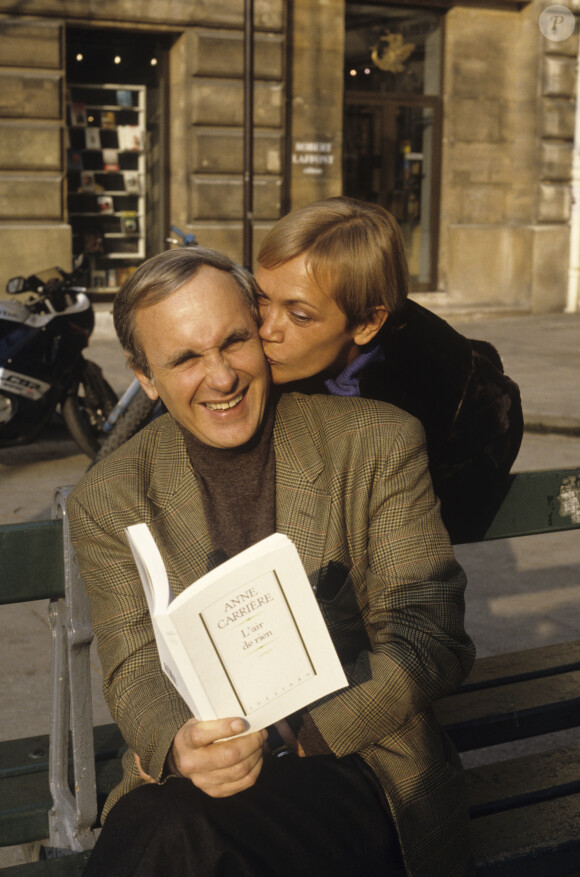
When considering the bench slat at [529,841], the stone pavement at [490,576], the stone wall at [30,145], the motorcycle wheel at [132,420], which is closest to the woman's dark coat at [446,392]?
the bench slat at [529,841]

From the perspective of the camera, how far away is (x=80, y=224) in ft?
46.3

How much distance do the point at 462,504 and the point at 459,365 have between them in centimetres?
35

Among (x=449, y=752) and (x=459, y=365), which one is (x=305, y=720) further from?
(x=459, y=365)

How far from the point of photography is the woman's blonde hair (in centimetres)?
241

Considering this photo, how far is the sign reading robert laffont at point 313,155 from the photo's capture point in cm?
1416

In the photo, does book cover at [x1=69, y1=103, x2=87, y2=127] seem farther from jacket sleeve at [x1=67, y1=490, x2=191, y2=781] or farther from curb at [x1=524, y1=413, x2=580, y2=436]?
jacket sleeve at [x1=67, y1=490, x2=191, y2=781]

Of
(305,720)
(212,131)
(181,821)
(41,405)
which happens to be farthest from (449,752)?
(212,131)

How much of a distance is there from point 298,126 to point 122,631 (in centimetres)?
1257

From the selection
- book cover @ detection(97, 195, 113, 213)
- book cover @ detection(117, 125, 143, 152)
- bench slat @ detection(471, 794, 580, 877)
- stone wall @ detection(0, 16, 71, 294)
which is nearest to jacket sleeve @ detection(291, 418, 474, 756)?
bench slat @ detection(471, 794, 580, 877)

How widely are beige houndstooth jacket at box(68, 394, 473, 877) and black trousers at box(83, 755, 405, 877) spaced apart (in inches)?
2.1

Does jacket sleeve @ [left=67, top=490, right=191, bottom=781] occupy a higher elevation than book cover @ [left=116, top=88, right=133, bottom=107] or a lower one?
lower

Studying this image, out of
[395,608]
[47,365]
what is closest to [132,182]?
[47,365]

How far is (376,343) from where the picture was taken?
254 cm

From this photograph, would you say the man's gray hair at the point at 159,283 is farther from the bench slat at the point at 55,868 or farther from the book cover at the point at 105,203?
the book cover at the point at 105,203
